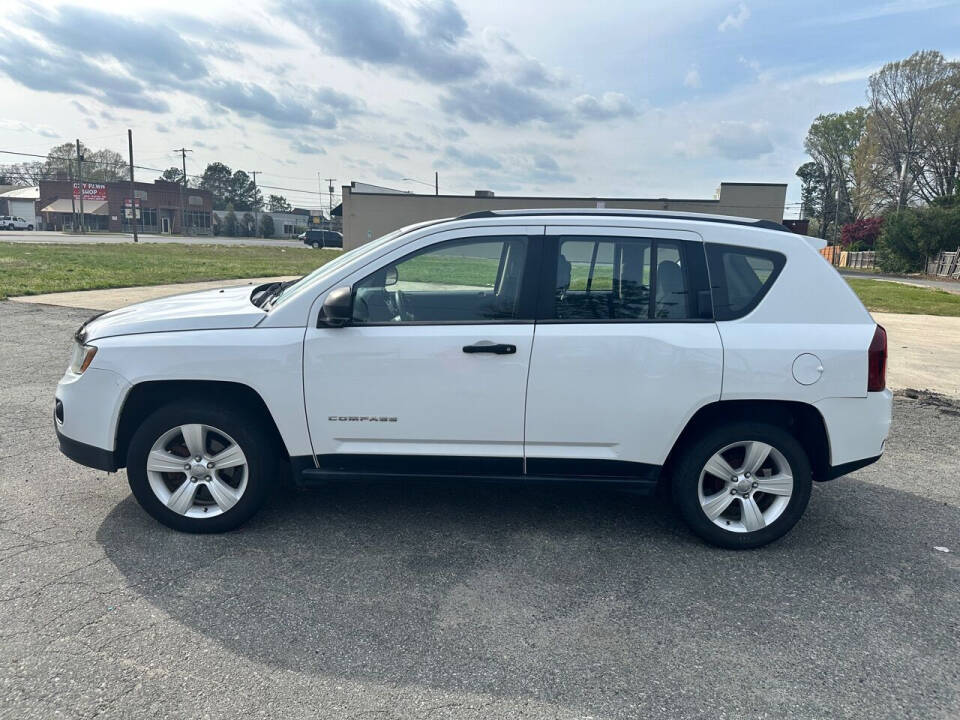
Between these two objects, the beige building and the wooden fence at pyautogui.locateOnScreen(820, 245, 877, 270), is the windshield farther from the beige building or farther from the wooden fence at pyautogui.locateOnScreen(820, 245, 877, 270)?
the wooden fence at pyautogui.locateOnScreen(820, 245, 877, 270)

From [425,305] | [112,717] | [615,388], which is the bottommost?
[112,717]

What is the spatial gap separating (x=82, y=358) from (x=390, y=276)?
5.92 feet

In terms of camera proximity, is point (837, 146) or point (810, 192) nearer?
point (837, 146)

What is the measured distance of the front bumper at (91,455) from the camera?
3.77 meters

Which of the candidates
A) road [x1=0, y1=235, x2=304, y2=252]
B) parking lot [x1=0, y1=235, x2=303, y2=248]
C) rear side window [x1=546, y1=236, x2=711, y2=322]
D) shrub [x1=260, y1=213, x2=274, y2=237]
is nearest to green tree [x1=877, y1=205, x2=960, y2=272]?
rear side window [x1=546, y1=236, x2=711, y2=322]

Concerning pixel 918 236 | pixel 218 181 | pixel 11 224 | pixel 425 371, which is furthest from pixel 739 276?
pixel 218 181

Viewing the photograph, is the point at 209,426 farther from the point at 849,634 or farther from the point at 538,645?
the point at 849,634

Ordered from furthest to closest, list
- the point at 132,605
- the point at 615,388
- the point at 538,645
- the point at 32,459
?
the point at 32,459 < the point at 615,388 < the point at 132,605 < the point at 538,645

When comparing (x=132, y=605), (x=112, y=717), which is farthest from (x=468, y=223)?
(x=112, y=717)

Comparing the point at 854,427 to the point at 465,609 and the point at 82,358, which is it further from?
the point at 82,358

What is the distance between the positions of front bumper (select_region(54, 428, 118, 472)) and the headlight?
392 mm

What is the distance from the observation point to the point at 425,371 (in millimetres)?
3635

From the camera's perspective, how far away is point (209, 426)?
3.72 metres

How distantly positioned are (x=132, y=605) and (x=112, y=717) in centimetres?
77
